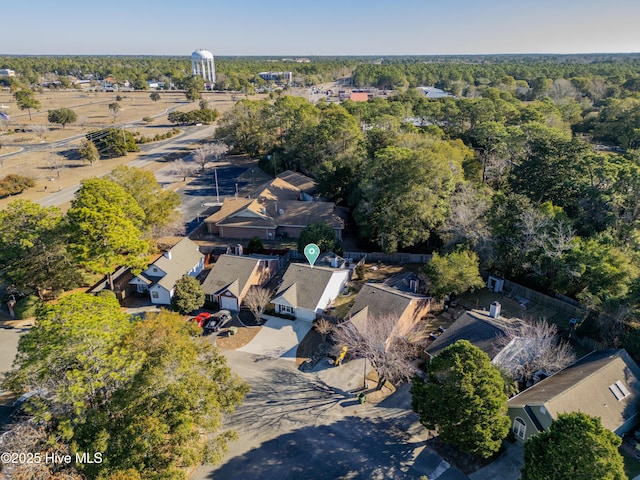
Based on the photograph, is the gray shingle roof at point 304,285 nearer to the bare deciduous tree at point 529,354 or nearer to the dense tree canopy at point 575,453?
the bare deciduous tree at point 529,354

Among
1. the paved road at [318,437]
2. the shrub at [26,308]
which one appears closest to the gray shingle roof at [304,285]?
the paved road at [318,437]

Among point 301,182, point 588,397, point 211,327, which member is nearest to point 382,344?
point 588,397

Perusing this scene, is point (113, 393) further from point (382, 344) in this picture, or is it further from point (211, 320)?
point (382, 344)

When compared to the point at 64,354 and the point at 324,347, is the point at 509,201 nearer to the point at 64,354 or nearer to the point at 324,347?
the point at 324,347

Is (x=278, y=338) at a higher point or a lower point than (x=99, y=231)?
lower

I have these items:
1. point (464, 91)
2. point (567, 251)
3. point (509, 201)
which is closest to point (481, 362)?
point (567, 251)
